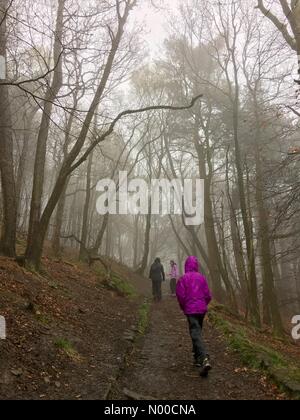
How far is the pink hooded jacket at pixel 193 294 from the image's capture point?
682cm

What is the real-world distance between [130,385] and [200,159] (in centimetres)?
1621

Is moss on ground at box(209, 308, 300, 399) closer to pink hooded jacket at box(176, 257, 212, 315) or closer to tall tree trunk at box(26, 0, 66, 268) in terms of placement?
pink hooded jacket at box(176, 257, 212, 315)

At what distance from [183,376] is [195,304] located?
1173 millimetres

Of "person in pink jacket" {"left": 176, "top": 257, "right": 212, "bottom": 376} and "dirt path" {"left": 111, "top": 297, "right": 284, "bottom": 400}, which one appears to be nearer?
"dirt path" {"left": 111, "top": 297, "right": 284, "bottom": 400}

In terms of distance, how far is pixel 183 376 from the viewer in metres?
6.39

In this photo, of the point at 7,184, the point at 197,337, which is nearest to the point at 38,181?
the point at 7,184

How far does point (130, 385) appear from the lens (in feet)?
19.5

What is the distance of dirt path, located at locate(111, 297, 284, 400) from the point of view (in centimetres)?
559

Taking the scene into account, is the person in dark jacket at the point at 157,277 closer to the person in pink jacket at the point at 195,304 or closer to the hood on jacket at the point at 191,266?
the hood on jacket at the point at 191,266

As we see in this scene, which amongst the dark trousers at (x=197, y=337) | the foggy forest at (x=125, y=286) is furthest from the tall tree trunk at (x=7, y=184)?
the dark trousers at (x=197, y=337)

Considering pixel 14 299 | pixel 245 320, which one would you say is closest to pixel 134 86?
pixel 245 320

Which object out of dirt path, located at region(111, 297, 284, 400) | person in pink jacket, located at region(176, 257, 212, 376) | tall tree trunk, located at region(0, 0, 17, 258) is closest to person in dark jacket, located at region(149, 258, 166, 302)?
tall tree trunk, located at region(0, 0, 17, 258)
